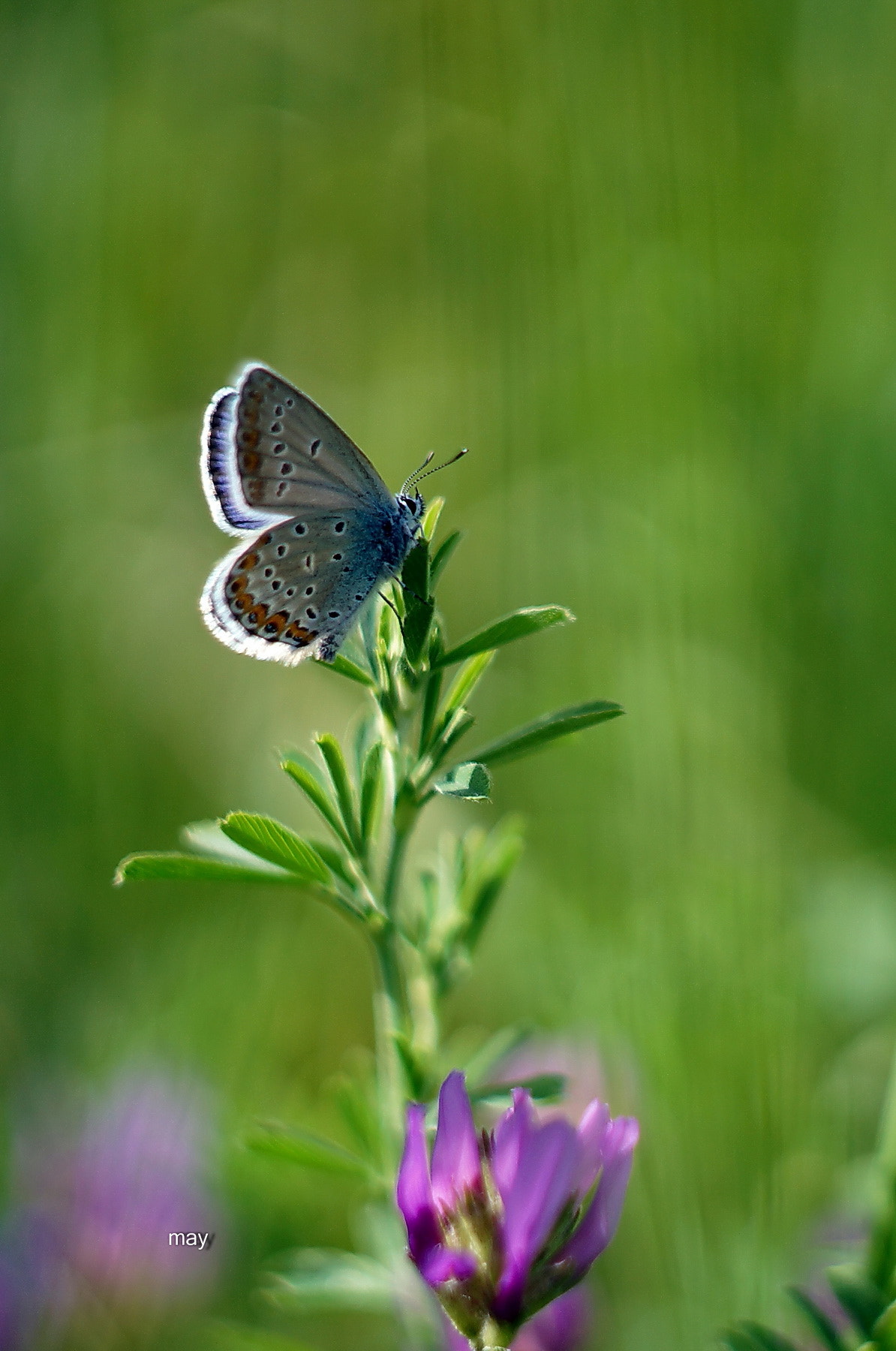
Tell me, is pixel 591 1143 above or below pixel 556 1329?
above

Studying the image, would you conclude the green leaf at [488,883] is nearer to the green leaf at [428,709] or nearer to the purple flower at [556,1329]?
the green leaf at [428,709]

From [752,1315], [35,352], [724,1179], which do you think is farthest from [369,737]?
[35,352]

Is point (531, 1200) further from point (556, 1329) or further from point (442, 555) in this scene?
point (442, 555)

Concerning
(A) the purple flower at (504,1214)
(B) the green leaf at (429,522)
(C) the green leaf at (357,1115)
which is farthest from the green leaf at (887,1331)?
(B) the green leaf at (429,522)

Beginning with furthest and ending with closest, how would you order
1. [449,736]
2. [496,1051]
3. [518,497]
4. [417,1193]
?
[518,497] → [496,1051] → [449,736] → [417,1193]

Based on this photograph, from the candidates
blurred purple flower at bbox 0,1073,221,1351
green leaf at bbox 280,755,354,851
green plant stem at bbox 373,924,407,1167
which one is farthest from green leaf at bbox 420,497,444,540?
blurred purple flower at bbox 0,1073,221,1351

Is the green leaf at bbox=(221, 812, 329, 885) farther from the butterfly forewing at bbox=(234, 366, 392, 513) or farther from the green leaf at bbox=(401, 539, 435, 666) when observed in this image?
the butterfly forewing at bbox=(234, 366, 392, 513)

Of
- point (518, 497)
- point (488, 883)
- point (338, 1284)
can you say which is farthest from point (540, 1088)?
point (518, 497)
